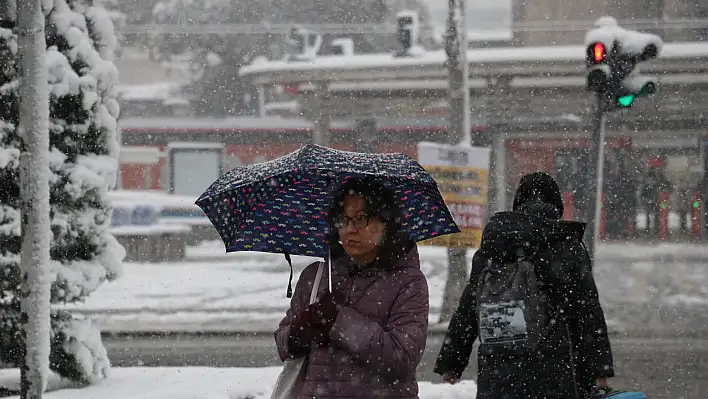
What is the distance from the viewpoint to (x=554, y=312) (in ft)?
13.2

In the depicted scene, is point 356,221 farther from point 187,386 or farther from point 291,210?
point 187,386

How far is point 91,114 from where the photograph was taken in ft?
26.3

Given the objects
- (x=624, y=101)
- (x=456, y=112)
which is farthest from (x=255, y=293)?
(x=624, y=101)

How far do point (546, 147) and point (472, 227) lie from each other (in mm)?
15433

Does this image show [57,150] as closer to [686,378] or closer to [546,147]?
[686,378]

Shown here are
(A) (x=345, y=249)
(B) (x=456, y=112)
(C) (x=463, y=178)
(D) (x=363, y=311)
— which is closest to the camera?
(D) (x=363, y=311)

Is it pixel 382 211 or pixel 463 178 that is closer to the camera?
pixel 382 211

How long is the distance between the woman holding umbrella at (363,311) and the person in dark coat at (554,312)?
941 mm

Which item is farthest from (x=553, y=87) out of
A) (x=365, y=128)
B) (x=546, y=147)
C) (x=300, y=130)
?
(x=300, y=130)

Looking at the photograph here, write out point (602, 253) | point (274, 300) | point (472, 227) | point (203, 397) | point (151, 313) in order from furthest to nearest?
point (602, 253) < point (274, 300) < point (151, 313) < point (472, 227) < point (203, 397)

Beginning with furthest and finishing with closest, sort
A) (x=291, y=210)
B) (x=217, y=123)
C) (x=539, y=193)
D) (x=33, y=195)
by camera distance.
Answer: (x=217, y=123)
(x=33, y=195)
(x=539, y=193)
(x=291, y=210)

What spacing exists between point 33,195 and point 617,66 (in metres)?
6.16

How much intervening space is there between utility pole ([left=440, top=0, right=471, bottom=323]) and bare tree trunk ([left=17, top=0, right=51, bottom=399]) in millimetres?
7515

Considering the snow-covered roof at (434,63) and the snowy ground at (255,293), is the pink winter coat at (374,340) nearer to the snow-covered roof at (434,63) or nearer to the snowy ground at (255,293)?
the snowy ground at (255,293)
